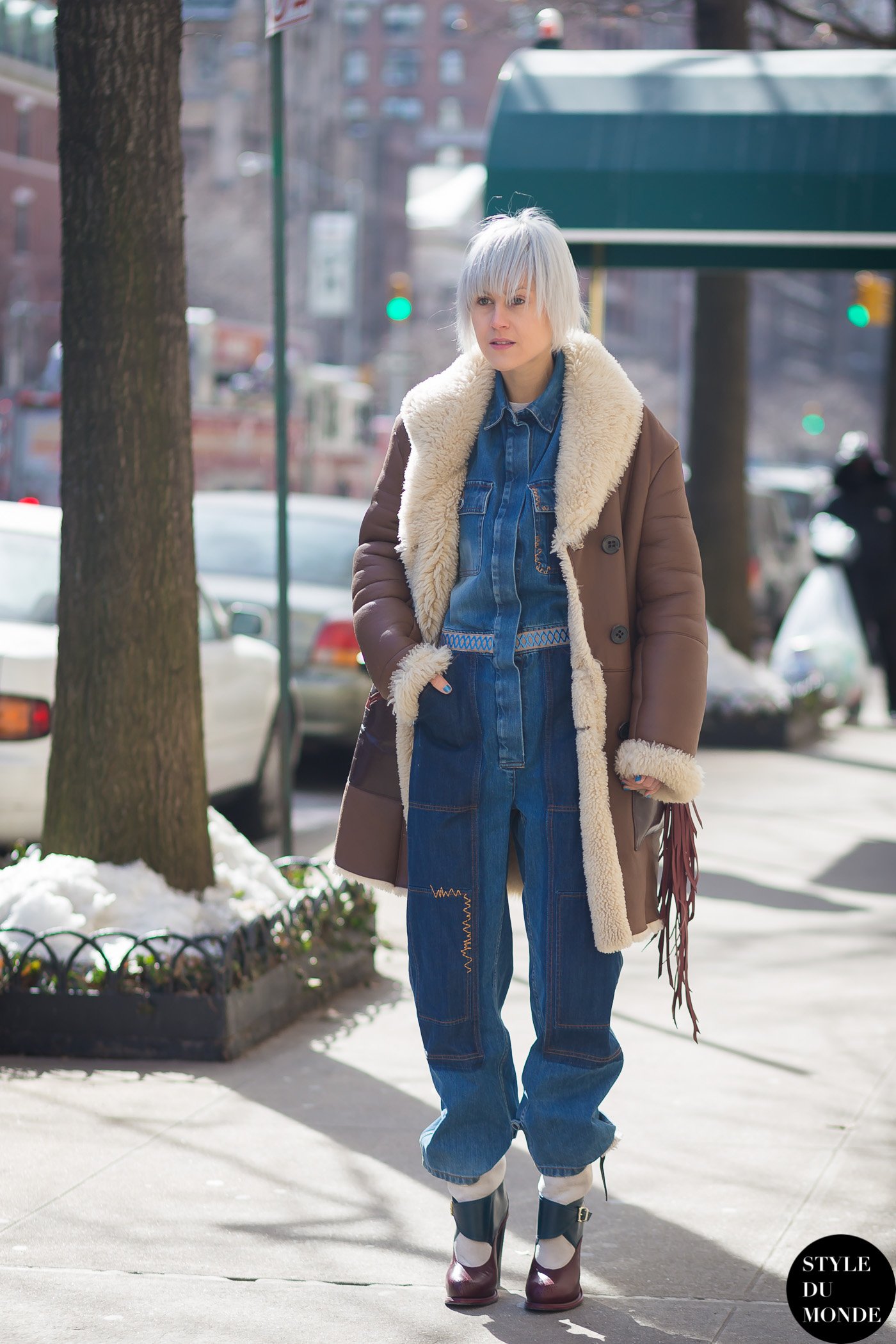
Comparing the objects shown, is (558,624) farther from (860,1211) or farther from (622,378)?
(860,1211)

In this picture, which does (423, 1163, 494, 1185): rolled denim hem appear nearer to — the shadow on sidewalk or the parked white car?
the shadow on sidewalk

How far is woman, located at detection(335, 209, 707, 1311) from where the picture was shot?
334cm

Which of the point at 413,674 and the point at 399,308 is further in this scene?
the point at 399,308

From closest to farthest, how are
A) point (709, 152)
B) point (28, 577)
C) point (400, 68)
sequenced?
point (28, 577), point (709, 152), point (400, 68)

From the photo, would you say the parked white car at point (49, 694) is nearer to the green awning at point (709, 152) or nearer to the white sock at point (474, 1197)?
the green awning at point (709, 152)

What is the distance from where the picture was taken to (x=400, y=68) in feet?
353

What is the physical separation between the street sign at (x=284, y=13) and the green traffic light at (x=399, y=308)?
11.1 metres

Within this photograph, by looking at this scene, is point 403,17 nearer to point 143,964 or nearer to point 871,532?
point 871,532

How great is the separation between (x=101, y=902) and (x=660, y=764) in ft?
7.84

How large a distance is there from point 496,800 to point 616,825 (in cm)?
23

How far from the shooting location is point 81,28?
536cm

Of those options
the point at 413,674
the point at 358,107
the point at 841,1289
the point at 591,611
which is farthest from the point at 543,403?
the point at 358,107

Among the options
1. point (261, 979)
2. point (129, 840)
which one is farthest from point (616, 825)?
point (129, 840)

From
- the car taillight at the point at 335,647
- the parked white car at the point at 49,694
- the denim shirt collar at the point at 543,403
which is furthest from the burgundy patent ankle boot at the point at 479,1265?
the car taillight at the point at 335,647
